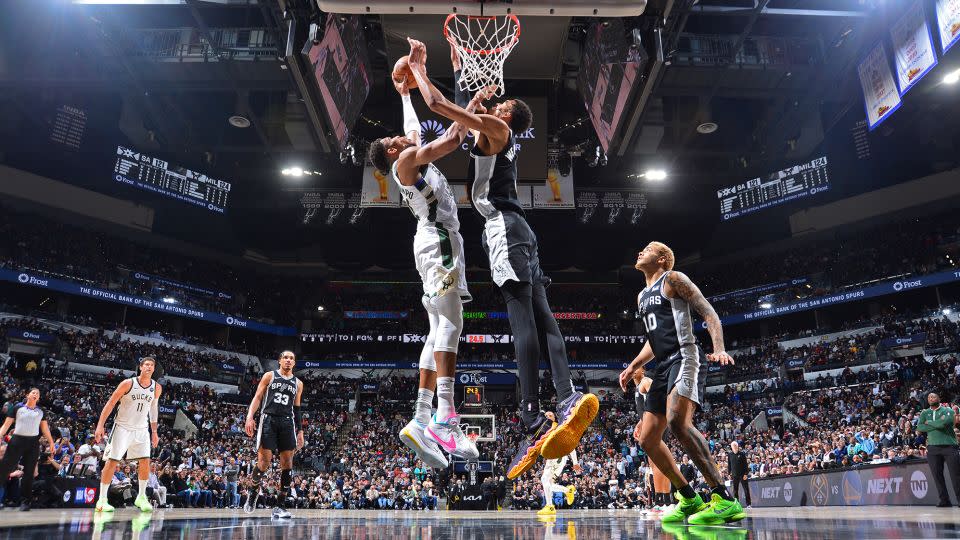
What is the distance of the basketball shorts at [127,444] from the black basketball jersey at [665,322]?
7267 millimetres

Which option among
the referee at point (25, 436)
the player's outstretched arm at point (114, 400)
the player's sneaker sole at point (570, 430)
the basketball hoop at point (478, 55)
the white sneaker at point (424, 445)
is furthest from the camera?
the referee at point (25, 436)

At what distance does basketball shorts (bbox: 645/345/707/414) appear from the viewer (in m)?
5.01

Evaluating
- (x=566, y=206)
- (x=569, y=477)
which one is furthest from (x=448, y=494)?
(x=566, y=206)

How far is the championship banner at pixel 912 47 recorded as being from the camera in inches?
414

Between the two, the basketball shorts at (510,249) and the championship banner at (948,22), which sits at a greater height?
the championship banner at (948,22)

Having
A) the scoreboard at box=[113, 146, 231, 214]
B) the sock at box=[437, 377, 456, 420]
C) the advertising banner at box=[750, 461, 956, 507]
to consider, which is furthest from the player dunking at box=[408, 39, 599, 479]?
the scoreboard at box=[113, 146, 231, 214]

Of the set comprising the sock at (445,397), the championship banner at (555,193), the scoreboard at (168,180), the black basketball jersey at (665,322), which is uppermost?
the scoreboard at (168,180)

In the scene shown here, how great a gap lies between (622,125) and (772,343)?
2291 cm

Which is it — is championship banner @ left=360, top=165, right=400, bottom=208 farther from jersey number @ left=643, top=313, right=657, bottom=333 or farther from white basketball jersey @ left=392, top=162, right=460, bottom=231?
jersey number @ left=643, top=313, right=657, bottom=333

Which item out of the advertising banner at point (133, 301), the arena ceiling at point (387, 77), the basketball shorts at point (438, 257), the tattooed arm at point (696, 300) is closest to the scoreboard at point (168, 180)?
the arena ceiling at point (387, 77)

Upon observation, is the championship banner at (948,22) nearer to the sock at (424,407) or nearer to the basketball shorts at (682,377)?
the basketball shorts at (682,377)

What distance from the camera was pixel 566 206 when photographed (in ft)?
63.7

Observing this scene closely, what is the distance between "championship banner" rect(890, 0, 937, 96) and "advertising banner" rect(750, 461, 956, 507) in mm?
6667

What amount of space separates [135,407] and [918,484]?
12.1 metres
